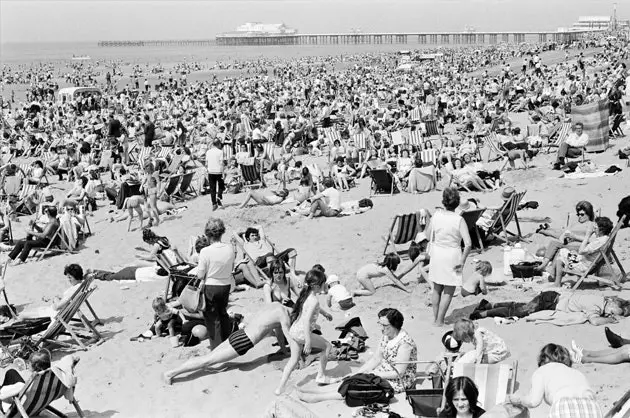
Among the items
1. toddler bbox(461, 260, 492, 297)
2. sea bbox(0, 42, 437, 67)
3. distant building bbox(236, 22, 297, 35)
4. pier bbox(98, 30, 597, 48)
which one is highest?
distant building bbox(236, 22, 297, 35)

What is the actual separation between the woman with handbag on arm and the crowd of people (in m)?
0.01

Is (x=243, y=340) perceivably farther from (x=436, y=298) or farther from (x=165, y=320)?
(x=436, y=298)

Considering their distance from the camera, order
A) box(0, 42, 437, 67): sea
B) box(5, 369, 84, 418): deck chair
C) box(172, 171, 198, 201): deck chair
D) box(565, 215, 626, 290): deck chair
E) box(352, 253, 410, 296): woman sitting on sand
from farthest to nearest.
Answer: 1. box(0, 42, 437, 67): sea
2. box(172, 171, 198, 201): deck chair
3. box(352, 253, 410, 296): woman sitting on sand
4. box(565, 215, 626, 290): deck chair
5. box(5, 369, 84, 418): deck chair

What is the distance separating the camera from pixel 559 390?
418cm

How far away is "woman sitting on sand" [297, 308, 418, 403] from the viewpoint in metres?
5.38

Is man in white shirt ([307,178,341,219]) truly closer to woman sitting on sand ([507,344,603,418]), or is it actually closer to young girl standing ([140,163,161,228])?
young girl standing ([140,163,161,228])

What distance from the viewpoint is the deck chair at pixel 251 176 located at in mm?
13852

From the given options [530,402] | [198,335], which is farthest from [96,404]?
[530,402]

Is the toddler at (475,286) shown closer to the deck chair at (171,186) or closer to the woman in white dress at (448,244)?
the woman in white dress at (448,244)

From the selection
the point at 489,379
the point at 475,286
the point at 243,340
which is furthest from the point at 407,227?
the point at 489,379

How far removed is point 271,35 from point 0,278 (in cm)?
12904

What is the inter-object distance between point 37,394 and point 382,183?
8.04 meters

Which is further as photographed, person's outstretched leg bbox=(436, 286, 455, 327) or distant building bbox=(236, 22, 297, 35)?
distant building bbox=(236, 22, 297, 35)

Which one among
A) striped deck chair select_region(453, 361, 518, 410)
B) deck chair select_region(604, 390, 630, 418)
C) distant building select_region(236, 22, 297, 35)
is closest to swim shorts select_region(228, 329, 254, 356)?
striped deck chair select_region(453, 361, 518, 410)
